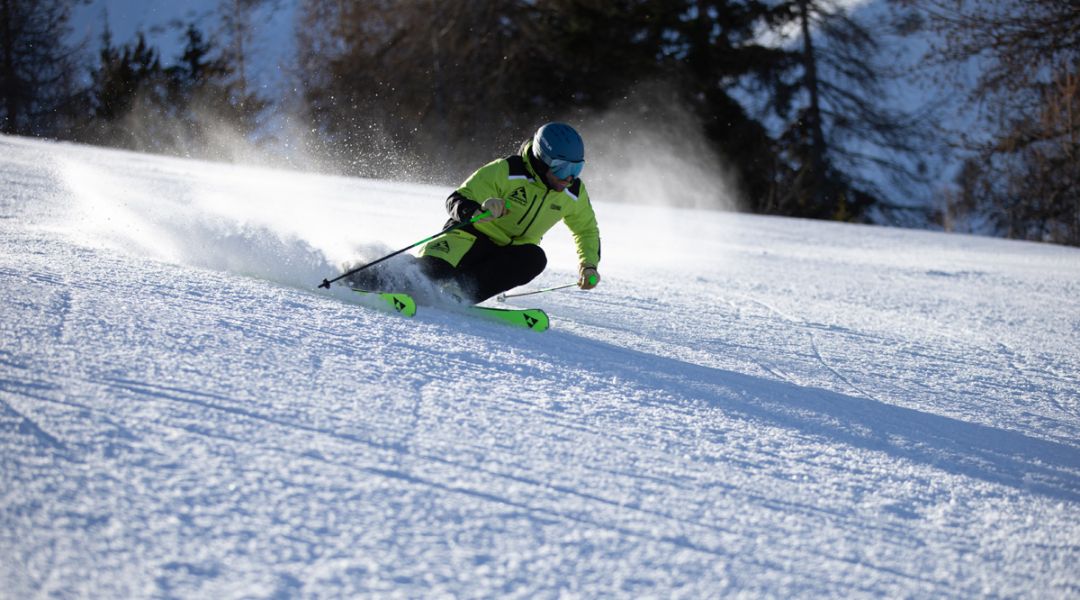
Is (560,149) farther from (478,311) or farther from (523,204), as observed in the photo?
(478,311)

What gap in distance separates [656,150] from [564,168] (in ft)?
63.6

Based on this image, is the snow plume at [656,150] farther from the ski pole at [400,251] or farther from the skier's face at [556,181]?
the ski pole at [400,251]

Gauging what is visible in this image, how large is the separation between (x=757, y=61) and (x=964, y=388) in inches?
827

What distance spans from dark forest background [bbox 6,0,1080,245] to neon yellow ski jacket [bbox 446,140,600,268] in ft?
56.6

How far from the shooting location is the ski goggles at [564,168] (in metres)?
4.73

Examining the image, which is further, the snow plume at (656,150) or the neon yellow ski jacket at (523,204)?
the snow plume at (656,150)

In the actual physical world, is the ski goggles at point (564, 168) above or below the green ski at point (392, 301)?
above

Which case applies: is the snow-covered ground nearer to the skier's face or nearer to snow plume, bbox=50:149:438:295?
snow plume, bbox=50:149:438:295

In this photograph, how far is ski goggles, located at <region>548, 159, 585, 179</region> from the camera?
4.73 metres

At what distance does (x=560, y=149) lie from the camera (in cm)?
471

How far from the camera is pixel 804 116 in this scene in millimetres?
23906

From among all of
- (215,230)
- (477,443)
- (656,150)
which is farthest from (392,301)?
(656,150)

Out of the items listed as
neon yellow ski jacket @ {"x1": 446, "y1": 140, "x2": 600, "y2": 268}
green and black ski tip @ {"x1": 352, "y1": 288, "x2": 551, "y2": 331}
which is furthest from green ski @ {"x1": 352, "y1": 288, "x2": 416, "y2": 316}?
neon yellow ski jacket @ {"x1": 446, "y1": 140, "x2": 600, "y2": 268}

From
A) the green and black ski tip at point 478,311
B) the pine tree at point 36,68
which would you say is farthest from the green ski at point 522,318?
the pine tree at point 36,68
